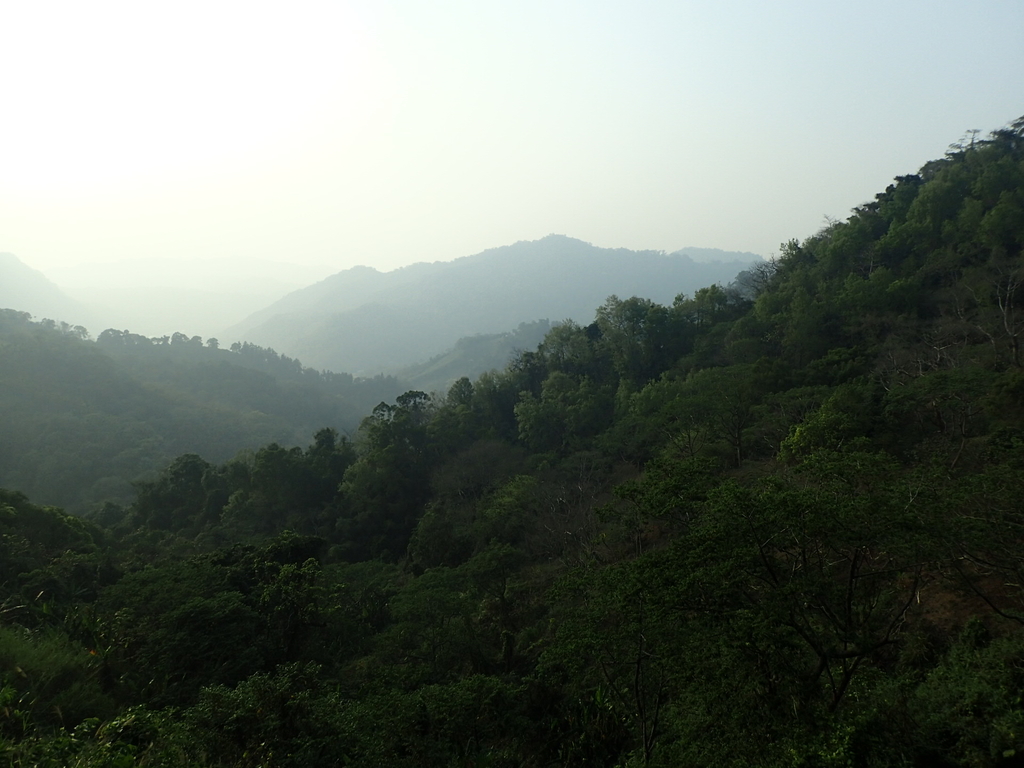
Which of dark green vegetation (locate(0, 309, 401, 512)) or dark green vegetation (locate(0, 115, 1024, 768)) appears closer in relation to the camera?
dark green vegetation (locate(0, 115, 1024, 768))

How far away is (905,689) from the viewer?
7.36 m

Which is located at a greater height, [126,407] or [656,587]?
[126,407]

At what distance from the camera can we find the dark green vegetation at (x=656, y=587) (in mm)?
7047

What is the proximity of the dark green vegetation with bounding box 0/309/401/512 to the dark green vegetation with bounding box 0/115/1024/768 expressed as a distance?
21.6 meters

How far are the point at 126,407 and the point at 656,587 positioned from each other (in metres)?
77.4

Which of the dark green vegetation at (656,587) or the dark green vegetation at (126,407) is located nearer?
the dark green vegetation at (656,587)

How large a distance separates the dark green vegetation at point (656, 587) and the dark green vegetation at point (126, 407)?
2163cm

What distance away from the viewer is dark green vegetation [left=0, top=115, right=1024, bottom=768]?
705cm

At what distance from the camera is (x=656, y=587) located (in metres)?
7.88

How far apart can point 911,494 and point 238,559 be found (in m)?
18.9

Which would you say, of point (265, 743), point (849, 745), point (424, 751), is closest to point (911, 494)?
point (849, 745)

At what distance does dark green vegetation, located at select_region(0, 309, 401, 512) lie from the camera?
50812mm

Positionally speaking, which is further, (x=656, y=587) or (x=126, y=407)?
(x=126, y=407)

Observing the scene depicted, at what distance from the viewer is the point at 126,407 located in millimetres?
67438
